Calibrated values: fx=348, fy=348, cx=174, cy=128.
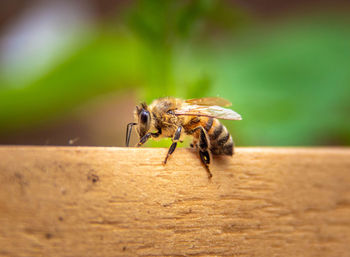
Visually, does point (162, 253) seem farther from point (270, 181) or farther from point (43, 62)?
point (43, 62)

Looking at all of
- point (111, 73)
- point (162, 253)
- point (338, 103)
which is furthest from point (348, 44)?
point (162, 253)

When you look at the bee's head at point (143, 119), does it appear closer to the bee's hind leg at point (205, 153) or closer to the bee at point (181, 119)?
the bee at point (181, 119)

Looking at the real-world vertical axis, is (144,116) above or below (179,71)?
below

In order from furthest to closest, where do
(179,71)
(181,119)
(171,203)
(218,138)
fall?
(179,71) < (181,119) < (218,138) < (171,203)

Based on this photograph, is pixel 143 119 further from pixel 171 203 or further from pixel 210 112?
pixel 171 203

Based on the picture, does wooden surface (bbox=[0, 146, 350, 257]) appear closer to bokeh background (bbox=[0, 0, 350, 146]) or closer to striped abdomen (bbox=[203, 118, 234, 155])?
striped abdomen (bbox=[203, 118, 234, 155])

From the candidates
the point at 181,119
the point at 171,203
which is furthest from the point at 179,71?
the point at 171,203
